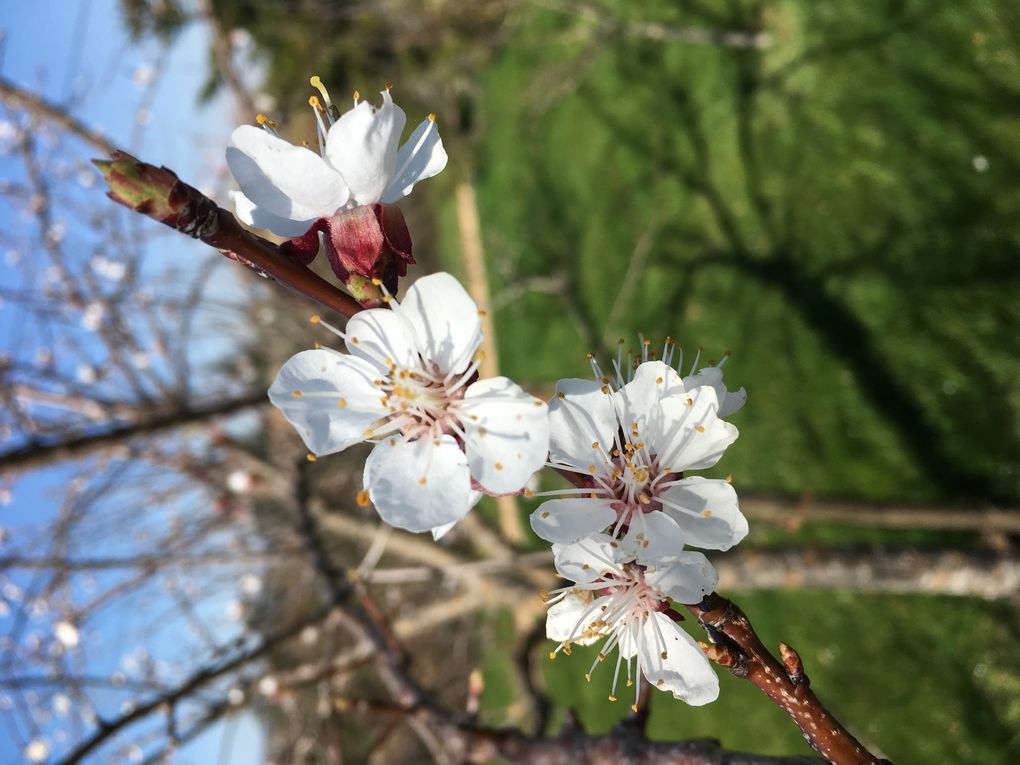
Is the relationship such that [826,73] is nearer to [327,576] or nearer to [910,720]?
[910,720]

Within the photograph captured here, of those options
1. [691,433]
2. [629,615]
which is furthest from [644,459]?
[629,615]

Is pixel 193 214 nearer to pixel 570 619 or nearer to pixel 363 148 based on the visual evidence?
pixel 363 148

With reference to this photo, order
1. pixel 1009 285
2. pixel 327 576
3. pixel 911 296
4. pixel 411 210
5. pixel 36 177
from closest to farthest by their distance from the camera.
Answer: pixel 327 576 → pixel 1009 285 → pixel 911 296 → pixel 36 177 → pixel 411 210

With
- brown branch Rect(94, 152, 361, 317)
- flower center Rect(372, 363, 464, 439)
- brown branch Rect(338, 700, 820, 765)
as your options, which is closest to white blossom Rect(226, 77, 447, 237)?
brown branch Rect(94, 152, 361, 317)

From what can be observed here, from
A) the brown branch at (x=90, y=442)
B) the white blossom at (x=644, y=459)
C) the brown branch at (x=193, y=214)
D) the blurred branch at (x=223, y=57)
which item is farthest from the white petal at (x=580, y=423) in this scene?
the blurred branch at (x=223, y=57)

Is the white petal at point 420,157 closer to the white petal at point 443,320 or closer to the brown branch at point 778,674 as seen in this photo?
the white petal at point 443,320

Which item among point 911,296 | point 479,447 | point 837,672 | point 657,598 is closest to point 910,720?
point 837,672

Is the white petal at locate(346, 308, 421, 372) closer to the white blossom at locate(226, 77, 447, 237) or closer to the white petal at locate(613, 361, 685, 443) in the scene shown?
the white blossom at locate(226, 77, 447, 237)
